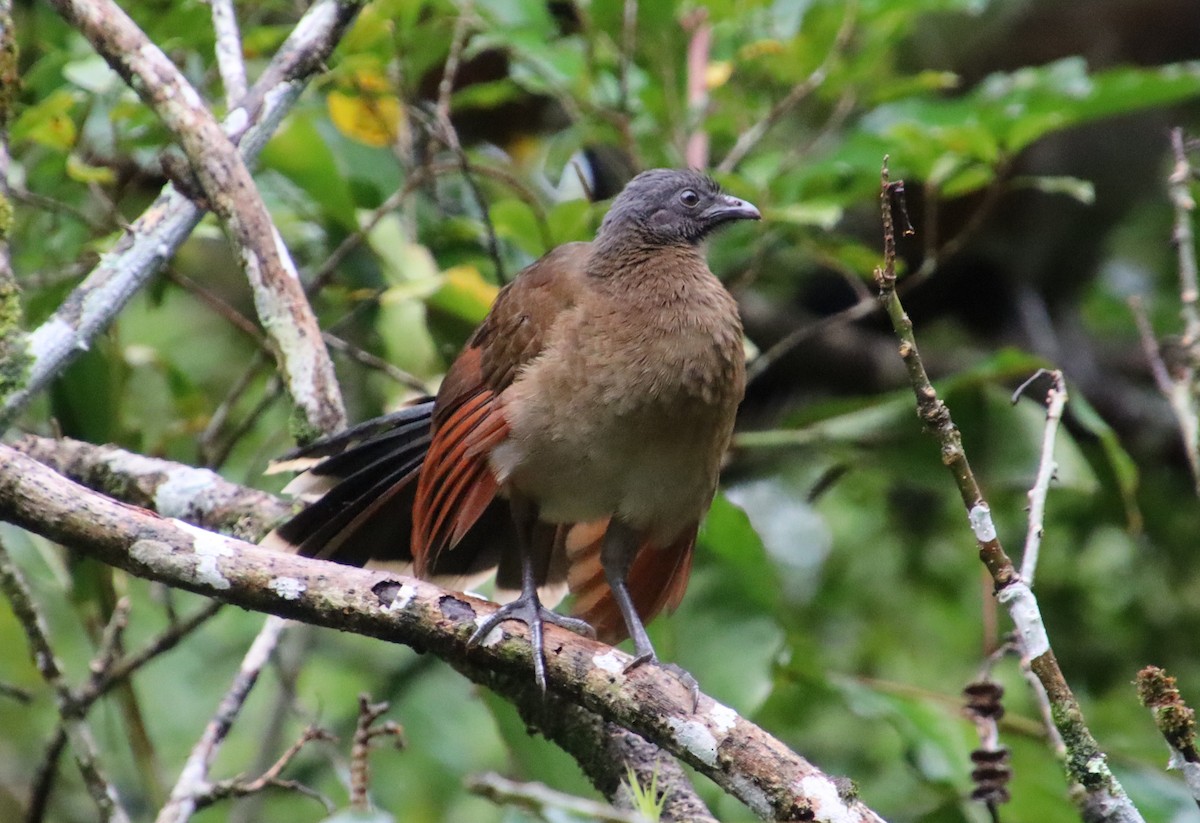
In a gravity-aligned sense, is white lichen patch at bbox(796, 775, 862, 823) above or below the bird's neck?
below

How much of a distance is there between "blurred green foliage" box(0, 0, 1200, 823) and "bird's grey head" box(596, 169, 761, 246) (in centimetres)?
21

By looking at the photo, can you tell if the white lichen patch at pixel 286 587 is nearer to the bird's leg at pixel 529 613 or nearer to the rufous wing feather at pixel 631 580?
the bird's leg at pixel 529 613

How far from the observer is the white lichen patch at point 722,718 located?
92.7 inches

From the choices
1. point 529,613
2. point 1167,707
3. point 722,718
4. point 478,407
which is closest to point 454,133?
point 478,407

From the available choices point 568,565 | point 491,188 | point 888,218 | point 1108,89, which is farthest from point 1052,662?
point 491,188

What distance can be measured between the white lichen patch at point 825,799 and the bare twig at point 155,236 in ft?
5.69

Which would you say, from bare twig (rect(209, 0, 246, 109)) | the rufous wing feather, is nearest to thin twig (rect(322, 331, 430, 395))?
the rufous wing feather

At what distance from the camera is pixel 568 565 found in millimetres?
3609

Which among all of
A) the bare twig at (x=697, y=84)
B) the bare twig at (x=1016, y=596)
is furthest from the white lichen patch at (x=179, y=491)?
the bare twig at (x=1016, y=596)

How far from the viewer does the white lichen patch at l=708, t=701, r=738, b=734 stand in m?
2.36

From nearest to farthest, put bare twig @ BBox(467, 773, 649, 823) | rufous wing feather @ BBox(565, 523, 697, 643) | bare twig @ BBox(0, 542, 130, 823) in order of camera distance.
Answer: bare twig @ BBox(467, 773, 649, 823)
bare twig @ BBox(0, 542, 130, 823)
rufous wing feather @ BBox(565, 523, 697, 643)

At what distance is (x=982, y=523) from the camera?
2146mm

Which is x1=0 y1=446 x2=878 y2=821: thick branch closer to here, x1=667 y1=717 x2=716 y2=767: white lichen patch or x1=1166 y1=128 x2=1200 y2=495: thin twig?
x1=667 y1=717 x2=716 y2=767: white lichen patch

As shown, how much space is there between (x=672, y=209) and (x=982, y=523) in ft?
5.34
